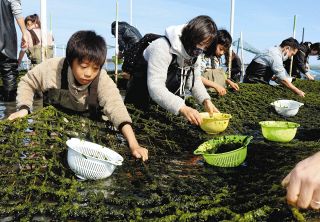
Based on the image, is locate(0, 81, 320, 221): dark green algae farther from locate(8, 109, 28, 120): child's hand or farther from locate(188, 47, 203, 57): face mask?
locate(188, 47, 203, 57): face mask

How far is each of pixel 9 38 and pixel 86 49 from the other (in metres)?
3.77

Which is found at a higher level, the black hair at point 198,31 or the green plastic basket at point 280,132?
the black hair at point 198,31

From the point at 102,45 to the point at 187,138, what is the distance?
1.72 metres

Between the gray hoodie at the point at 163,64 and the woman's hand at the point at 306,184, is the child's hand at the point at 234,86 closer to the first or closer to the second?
the gray hoodie at the point at 163,64

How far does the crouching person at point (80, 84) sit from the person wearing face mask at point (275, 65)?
514cm

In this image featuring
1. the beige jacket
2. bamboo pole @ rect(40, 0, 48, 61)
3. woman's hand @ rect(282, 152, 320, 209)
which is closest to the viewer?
woman's hand @ rect(282, 152, 320, 209)

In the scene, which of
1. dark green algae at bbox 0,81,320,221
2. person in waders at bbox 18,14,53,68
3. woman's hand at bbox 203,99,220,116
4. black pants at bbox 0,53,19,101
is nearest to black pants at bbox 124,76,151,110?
dark green algae at bbox 0,81,320,221

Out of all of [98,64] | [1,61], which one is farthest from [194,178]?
[1,61]

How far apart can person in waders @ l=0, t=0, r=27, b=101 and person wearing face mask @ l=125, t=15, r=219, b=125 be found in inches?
115

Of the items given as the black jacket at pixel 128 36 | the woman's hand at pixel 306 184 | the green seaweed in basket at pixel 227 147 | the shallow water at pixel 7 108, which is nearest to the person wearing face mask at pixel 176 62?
the green seaweed in basket at pixel 227 147

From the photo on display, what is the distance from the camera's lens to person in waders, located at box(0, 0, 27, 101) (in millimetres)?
6359

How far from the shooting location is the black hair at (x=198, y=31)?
13.0 feet

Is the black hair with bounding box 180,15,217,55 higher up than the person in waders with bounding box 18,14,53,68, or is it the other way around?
the black hair with bounding box 180,15,217,55

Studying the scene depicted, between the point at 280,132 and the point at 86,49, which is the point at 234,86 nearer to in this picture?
the point at 280,132
